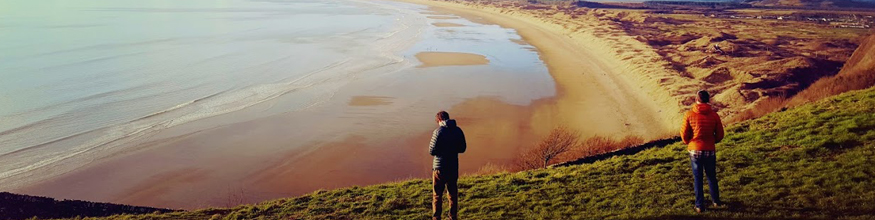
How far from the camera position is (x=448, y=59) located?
48312 millimetres

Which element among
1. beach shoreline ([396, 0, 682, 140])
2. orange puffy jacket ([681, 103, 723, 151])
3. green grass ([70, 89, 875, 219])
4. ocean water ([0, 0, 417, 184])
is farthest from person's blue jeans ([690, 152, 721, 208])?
ocean water ([0, 0, 417, 184])

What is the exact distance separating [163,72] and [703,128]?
38363 millimetres

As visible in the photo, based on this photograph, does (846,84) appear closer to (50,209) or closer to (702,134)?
(702,134)

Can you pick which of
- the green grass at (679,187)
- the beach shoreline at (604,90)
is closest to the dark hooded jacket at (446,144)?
the green grass at (679,187)

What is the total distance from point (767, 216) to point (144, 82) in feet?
119

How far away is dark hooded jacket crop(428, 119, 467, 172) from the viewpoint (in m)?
8.40

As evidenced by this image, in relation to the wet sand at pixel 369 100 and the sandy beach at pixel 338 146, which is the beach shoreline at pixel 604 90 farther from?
the wet sand at pixel 369 100

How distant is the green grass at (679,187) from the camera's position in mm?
9172

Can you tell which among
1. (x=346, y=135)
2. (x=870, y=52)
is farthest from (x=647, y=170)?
(x=870, y=52)

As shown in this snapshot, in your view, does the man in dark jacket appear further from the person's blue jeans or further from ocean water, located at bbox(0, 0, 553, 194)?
ocean water, located at bbox(0, 0, 553, 194)

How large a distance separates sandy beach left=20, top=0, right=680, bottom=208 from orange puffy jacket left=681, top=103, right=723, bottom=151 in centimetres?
1228

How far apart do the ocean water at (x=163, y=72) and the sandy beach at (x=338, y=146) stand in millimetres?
1840

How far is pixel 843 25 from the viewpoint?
3270 inches

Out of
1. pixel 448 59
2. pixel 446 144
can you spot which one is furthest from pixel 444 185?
pixel 448 59
